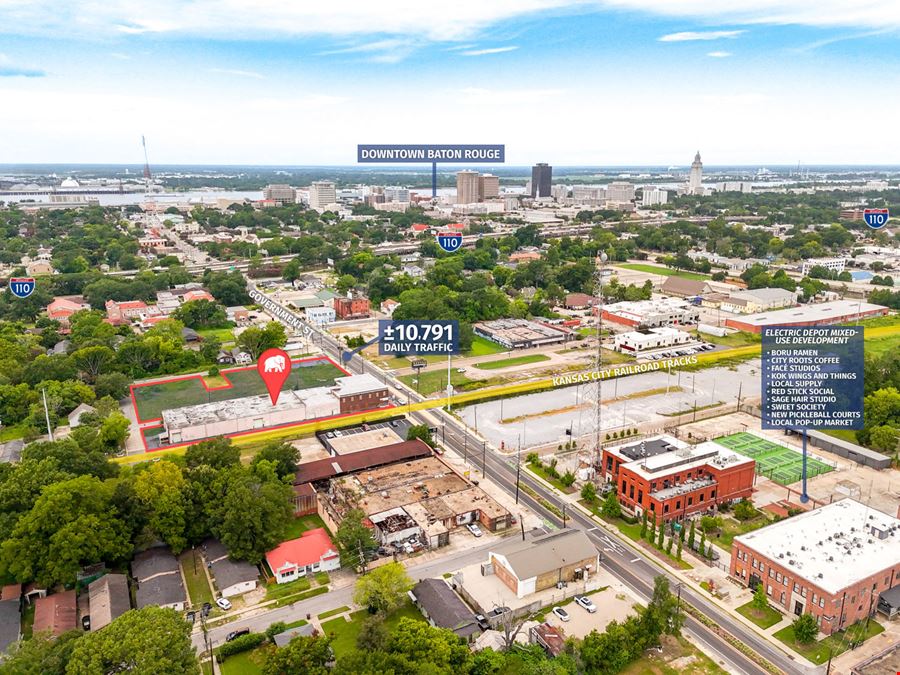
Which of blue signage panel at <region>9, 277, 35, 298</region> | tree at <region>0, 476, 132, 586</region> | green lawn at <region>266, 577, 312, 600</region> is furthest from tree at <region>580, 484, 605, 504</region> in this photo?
blue signage panel at <region>9, 277, 35, 298</region>

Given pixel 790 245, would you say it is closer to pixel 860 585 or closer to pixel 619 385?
pixel 619 385

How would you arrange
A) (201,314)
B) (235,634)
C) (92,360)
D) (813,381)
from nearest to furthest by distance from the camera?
(235,634) < (813,381) < (92,360) < (201,314)

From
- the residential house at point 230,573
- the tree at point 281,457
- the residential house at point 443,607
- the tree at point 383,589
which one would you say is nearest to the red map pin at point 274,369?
the tree at point 281,457

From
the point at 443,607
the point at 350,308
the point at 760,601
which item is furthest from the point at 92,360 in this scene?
the point at 760,601

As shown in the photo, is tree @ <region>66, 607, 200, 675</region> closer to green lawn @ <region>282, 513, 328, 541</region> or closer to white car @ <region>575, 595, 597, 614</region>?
green lawn @ <region>282, 513, 328, 541</region>

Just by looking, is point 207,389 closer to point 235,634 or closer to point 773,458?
point 235,634

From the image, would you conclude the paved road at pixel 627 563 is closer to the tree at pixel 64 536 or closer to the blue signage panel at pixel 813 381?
the blue signage panel at pixel 813 381
